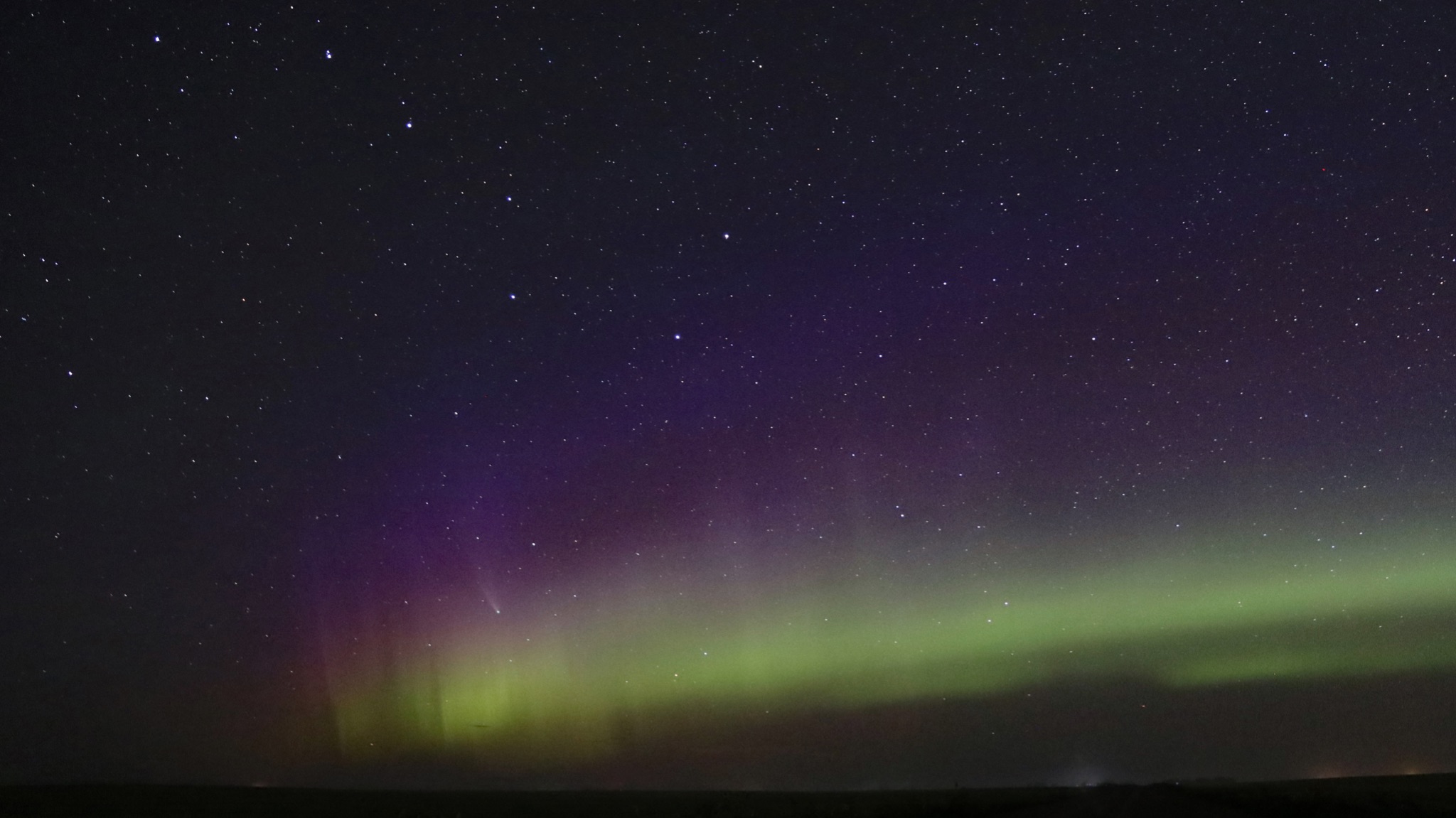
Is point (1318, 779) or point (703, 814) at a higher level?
point (703, 814)

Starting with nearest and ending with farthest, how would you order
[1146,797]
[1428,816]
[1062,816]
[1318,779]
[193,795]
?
1. [1428,816]
2. [1062,816]
3. [1146,797]
4. [1318,779]
5. [193,795]

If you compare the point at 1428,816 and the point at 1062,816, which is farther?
the point at 1062,816

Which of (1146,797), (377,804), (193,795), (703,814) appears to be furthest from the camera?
(193,795)

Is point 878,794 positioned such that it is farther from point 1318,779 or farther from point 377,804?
point 377,804

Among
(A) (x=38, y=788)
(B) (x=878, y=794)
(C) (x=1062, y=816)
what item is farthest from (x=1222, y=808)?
(A) (x=38, y=788)

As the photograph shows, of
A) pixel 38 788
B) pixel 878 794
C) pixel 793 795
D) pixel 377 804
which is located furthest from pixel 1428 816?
pixel 38 788

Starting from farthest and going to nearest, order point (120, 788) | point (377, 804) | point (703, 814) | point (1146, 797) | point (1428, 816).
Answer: point (120, 788) < point (377, 804) < point (703, 814) < point (1146, 797) < point (1428, 816)

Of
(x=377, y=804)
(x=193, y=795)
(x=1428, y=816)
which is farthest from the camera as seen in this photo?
(x=193, y=795)

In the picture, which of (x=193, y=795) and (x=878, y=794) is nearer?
(x=878, y=794)

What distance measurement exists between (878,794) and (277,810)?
58.1 ft

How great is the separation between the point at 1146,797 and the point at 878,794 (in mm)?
9168

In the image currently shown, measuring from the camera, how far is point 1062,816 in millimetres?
18125

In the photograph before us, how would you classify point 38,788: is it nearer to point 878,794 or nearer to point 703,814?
point 703,814

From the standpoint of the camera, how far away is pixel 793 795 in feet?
93.6
